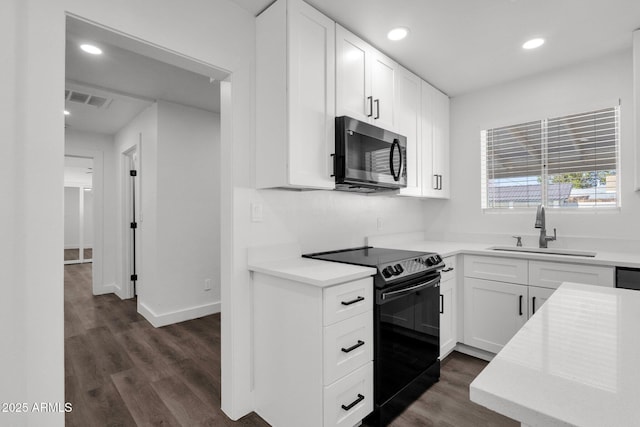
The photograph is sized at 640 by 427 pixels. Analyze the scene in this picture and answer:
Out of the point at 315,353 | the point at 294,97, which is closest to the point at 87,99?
the point at 294,97

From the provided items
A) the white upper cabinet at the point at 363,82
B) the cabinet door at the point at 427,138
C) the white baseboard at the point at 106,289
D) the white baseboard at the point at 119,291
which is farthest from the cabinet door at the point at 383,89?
the white baseboard at the point at 106,289

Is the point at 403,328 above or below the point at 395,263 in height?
below

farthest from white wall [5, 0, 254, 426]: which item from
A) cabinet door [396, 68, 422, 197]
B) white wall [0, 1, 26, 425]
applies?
cabinet door [396, 68, 422, 197]

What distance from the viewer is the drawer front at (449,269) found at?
2.54 metres

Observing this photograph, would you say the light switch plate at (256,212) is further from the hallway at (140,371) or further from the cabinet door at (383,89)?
the hallway at (140,371)

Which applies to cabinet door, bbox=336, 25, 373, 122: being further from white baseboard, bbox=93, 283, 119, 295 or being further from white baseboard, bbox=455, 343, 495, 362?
white baseboard, bbox=93, 283, 119, 295

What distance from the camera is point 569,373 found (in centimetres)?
62

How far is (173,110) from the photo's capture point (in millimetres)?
3619

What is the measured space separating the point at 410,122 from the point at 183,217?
2.70 meters

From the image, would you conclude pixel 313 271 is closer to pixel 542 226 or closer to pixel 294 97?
pixel 294 97

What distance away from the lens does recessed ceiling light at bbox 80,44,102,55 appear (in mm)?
2385

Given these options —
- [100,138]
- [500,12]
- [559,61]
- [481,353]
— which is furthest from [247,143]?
[100,138]

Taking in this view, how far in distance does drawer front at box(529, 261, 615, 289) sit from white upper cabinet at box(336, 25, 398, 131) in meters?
1.55

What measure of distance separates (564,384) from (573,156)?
2.97 meters
